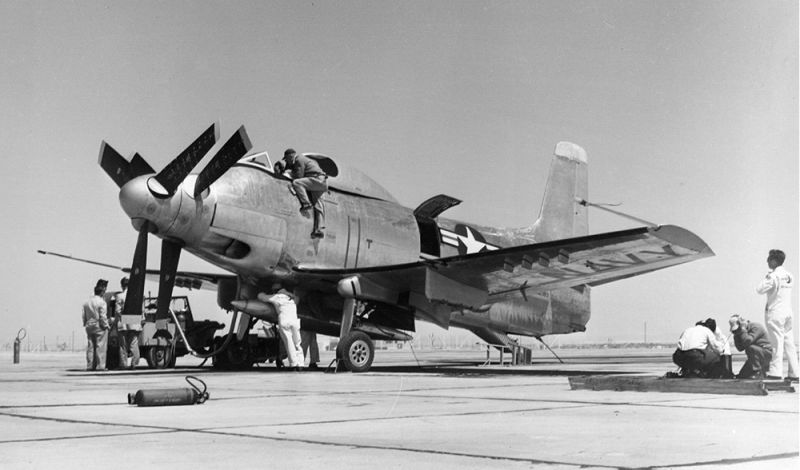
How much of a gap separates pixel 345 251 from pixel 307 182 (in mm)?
1545

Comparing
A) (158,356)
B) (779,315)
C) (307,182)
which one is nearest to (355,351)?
(307,182)

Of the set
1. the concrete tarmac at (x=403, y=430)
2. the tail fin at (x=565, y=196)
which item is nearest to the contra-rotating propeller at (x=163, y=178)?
the concrete tarmac at (x=403, y=430)

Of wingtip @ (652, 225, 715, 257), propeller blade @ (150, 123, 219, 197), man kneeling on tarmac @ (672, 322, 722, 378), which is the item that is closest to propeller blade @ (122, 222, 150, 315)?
propeller blade @ (150, 123, 219, 197)

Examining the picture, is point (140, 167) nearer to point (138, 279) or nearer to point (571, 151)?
point (138, 279)

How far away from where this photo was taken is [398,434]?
5.71 metres

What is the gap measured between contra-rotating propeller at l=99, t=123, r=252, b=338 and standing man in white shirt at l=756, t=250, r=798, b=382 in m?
7.81

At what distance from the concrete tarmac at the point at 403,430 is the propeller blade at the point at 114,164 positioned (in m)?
6.11

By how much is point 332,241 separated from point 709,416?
1022 centimetres

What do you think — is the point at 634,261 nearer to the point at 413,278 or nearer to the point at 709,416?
the point at 413,278

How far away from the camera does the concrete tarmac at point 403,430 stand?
4.54 metres

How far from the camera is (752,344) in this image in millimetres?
11664

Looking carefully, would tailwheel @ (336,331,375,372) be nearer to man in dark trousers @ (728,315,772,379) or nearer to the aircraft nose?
the aircraft nose

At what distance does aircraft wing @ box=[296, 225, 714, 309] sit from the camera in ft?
45.7

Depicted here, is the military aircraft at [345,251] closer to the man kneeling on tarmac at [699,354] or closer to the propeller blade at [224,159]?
the propeller blade at [224,159]
